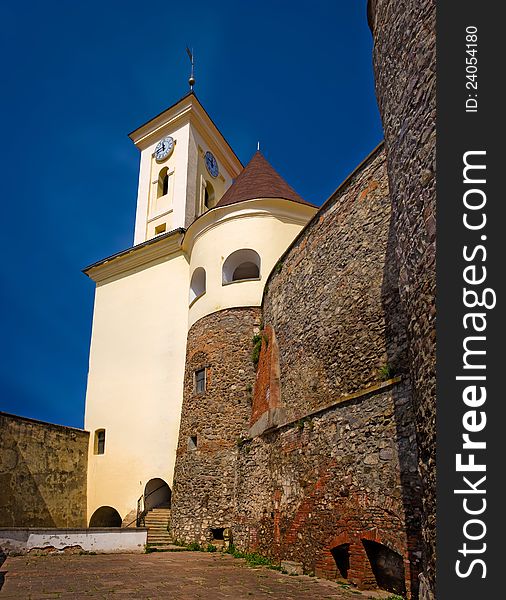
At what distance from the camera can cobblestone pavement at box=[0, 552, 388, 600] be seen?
6625mm

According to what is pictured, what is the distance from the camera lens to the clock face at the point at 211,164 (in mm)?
23453

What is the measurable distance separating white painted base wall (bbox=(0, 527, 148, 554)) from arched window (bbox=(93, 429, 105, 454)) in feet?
18.2

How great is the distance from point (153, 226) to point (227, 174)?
5721 mm

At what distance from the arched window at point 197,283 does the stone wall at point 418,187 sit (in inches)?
463

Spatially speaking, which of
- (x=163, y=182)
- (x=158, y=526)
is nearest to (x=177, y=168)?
(x=163, y=182)

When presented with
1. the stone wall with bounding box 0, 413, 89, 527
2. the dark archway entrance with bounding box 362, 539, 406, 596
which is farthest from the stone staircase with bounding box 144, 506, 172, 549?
the dark archway entrance with bounding box 362, 539, 406, 596

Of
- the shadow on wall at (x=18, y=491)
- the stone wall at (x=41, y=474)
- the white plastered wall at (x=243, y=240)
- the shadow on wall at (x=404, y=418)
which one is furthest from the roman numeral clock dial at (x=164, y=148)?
the shadow on wall at (x=404, y=418)

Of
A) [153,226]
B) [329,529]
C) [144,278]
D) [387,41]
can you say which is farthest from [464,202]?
[153,226]

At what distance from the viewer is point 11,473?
48.5ft

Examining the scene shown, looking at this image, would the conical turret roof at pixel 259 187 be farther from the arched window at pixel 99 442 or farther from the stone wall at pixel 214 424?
the arched window at pixel 99 442

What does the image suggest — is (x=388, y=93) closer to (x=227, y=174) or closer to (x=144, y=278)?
(x=144, y=278)

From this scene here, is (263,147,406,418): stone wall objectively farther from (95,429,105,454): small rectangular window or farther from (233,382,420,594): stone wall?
(95,429,105,454): small rectangular window

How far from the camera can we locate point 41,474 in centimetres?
1566

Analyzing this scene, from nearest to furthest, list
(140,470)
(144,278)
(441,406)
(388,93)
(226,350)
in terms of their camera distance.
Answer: (441,406), (388,93), (226,350), (140,470), (144,278)
